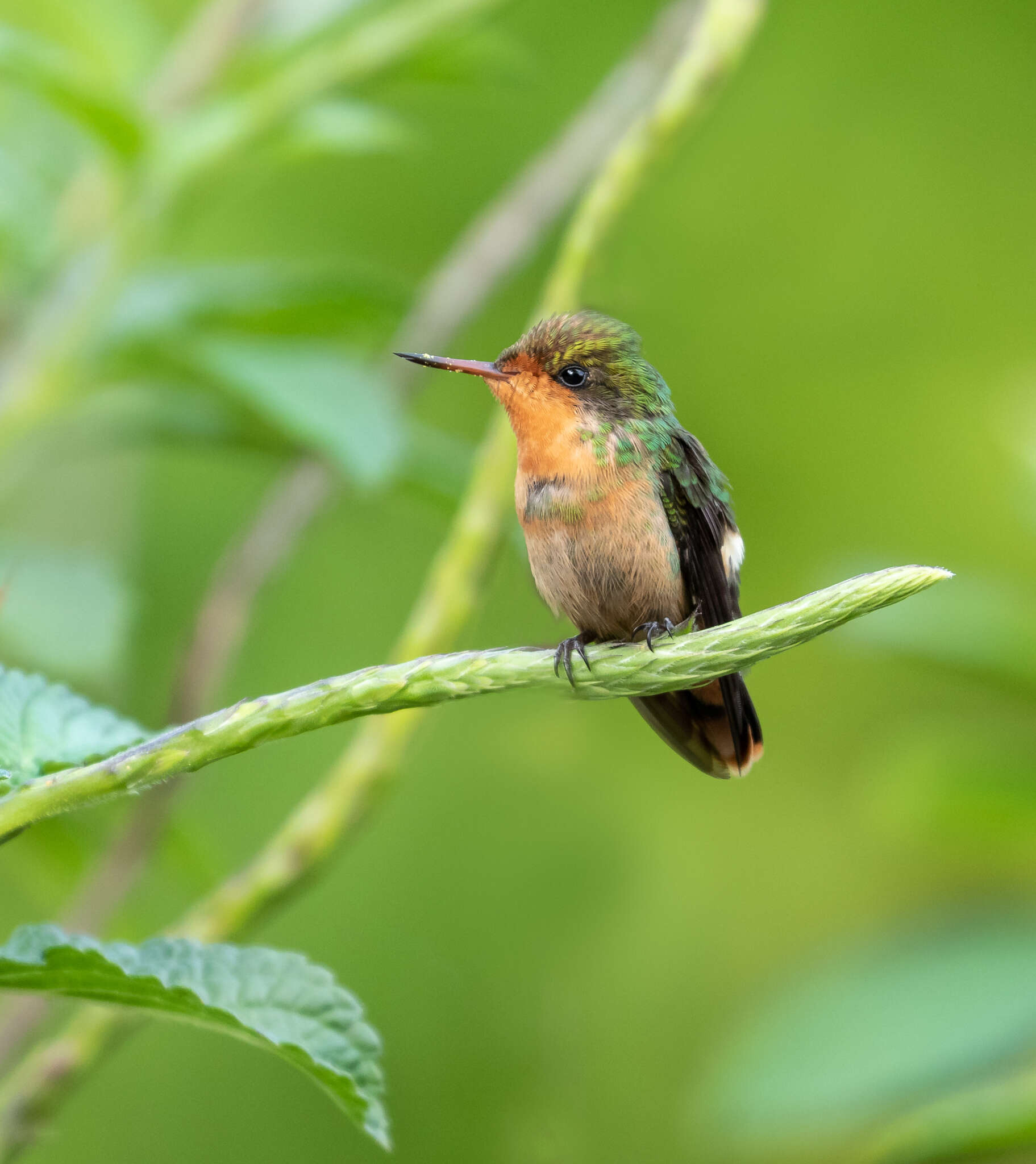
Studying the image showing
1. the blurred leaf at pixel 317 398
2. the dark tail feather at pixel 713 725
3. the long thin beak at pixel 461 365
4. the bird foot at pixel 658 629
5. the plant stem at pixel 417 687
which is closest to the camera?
the plant stem at pixel 417 687

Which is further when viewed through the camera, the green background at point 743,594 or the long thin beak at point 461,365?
the green background at point 743,594

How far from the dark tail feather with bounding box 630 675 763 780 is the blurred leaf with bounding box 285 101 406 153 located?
4.29 feet

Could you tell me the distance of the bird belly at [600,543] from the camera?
1290 mm

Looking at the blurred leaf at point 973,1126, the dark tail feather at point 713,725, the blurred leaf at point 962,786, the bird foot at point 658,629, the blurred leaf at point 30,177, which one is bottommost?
the blurred leaf at point 973,1126

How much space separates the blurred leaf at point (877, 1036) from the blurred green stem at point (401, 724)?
1136mm

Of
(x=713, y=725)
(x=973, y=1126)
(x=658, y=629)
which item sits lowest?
(x=973, y=1126)

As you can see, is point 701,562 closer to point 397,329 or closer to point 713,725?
point 713,725

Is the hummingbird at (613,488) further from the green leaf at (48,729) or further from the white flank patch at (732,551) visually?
the green leaf at (48,729)

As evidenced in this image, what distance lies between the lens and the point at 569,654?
90cm

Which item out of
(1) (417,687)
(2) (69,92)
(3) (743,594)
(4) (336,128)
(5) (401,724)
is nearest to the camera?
(1) (417,687)

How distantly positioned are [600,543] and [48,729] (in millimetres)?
600

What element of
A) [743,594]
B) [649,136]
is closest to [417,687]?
[649,136]

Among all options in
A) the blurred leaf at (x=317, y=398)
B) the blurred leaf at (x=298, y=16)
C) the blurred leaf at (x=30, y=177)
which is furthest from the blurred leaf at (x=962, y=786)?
the blurred leaf at (x=30, y=177)

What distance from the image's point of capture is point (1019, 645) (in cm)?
241
